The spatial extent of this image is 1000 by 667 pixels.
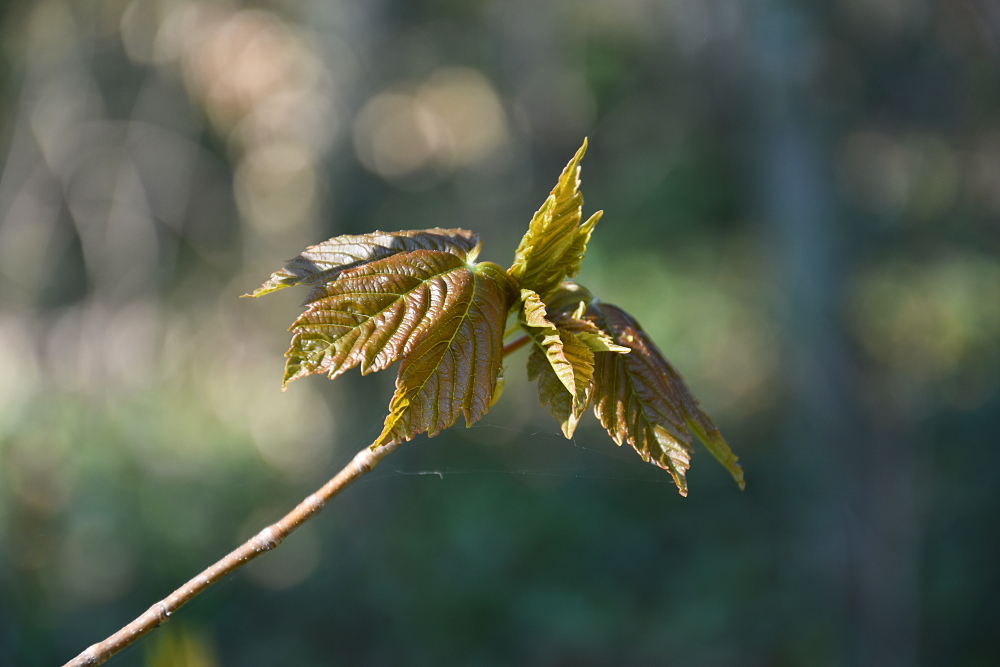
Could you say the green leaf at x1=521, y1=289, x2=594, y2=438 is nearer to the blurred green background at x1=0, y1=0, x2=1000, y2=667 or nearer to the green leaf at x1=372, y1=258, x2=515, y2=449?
the green leaf at x1=372, y1=258, x2=515, y2=449

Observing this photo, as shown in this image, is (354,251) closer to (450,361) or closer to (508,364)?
(450,361)

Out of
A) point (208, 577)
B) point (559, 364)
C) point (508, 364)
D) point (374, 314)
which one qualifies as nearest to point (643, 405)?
point (559, 364)

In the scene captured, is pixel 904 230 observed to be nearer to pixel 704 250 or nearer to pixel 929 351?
pixel 929 351

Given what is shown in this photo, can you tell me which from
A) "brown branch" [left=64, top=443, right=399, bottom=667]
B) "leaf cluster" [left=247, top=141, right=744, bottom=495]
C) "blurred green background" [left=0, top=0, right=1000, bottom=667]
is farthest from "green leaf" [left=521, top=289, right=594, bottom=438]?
"blurred green background" [left=0, top=0, right=1000, bottom=667]

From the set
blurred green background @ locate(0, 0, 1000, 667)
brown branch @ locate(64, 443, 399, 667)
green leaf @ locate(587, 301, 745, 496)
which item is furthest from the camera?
blurred green background @ locate(0, 0, 1000, 667)

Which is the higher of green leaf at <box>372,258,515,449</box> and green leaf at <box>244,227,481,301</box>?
green leaf at <box>244,227,481,301</box>
